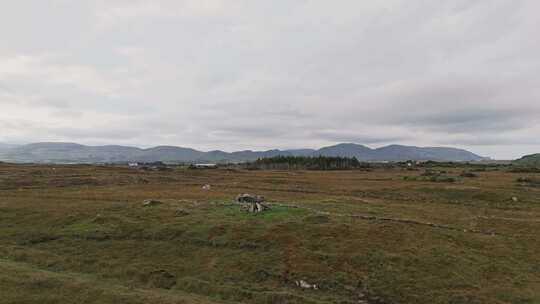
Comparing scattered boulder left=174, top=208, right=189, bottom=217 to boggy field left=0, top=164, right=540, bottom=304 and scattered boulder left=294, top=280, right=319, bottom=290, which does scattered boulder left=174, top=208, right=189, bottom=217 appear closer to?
boggy field left=0, top=164, right=540, bottom=304

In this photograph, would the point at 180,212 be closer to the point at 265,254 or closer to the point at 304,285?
the point at 265,254

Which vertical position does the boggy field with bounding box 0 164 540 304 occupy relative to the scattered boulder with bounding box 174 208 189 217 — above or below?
below

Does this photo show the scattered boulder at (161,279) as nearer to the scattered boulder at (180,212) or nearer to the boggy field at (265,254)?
the boggy field at (265,254)

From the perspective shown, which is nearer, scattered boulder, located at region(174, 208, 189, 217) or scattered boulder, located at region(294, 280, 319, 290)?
scattered boulder, located at region(294, 280, 319, 290)

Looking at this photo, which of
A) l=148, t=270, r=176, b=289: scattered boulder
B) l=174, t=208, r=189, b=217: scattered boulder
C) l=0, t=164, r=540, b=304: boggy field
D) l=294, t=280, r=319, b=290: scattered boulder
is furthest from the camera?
l=174, t=208, r=189, b=217: scattered boulder

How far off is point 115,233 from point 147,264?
892 centimetres

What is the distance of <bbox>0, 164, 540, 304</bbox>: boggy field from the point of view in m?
21.5

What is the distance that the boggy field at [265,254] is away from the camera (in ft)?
70.7

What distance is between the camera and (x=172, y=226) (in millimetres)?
35031

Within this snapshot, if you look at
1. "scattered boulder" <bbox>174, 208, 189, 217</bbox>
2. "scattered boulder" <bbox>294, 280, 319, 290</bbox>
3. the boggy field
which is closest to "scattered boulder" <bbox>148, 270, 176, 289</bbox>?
the boggy field

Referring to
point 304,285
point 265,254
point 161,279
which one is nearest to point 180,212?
point 265,254

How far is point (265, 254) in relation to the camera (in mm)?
28016

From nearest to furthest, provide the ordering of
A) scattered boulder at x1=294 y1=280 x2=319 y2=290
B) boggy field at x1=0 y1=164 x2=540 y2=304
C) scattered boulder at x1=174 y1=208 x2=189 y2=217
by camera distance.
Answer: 1. boggy field at x1=0 y1=164 x2=540 y2=304
2. scattered boulder at x1=294 y1=280 x2=319 y2=290
3. scattered boulder at x1=174 y1=208 x2=189 y2=217

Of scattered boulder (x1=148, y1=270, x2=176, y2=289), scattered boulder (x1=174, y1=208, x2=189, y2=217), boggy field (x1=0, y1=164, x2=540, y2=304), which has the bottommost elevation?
scattered boulder (x1=148, y1=270, x2=176, y2=289)
